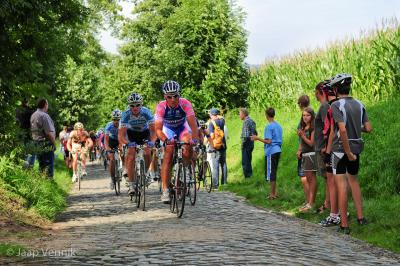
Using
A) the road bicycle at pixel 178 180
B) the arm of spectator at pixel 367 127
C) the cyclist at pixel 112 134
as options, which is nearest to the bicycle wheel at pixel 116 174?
the cyclist at pixel 112 134

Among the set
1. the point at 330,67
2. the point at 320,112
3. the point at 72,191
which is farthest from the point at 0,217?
the point at 330,67

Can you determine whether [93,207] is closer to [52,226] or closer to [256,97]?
[52,226]

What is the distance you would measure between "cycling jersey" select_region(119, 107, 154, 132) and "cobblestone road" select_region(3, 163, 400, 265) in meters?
1.96

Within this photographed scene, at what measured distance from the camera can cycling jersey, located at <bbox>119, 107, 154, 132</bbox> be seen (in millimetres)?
14235

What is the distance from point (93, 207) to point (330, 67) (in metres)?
11.3

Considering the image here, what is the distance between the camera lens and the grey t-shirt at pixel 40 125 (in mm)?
15359

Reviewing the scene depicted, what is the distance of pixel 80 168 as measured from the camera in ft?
66.5

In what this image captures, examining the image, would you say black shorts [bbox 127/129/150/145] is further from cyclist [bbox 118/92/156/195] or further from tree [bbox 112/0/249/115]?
tree [bbox 112/0/249/115]

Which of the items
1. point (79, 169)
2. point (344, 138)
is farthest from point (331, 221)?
point (79, 169)

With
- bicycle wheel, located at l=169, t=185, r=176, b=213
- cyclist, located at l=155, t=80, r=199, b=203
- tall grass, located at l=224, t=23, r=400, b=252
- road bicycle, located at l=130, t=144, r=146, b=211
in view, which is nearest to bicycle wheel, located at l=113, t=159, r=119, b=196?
tall grass, located at l=224, t=23, r=400, b=252

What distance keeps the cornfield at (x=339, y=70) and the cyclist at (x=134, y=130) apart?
7.25m

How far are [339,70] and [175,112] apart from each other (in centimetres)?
1095

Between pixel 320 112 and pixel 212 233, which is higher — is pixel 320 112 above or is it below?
above

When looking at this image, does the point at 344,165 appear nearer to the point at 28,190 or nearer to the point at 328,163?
the point at 328,163
